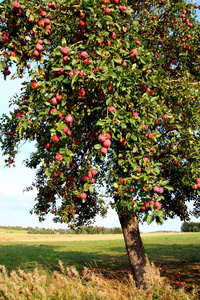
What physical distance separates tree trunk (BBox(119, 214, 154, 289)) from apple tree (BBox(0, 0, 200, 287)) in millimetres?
36

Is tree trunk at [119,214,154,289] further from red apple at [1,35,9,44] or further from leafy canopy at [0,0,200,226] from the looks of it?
red apple at [1,35,9,44]

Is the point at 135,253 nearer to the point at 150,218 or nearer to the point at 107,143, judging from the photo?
the point at 150,218

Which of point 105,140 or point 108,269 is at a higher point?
point 105,140

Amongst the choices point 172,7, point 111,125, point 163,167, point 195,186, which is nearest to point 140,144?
point 111,125

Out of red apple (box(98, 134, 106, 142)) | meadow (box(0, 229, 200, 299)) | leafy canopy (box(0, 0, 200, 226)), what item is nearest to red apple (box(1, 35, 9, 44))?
leafy canopy (box(0, 0, 200, 226))

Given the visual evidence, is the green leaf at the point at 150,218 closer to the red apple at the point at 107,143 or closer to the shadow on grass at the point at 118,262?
the red apple at the point at 107,143

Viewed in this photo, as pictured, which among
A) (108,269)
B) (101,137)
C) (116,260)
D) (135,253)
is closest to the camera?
(101,137)

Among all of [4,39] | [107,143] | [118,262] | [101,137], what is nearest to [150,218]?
[107,143]

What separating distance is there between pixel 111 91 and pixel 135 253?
6.59 m

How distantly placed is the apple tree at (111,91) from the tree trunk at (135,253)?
0.04 metres

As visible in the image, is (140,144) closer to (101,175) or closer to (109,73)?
(109,73)

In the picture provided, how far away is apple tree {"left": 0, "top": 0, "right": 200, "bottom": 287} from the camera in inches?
170

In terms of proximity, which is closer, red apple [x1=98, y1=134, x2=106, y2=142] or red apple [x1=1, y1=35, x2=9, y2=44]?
red apple [x1=98, y1=134, x2=106, y2=142]

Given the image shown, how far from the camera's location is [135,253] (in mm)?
8711
